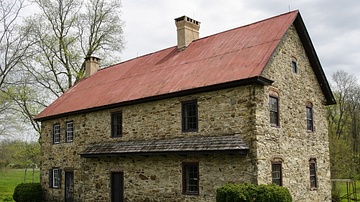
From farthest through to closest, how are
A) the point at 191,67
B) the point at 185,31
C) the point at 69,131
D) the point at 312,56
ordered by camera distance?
the point at 69,131 → the point at 185,31 → the point at 312,56 → the point at 191,67

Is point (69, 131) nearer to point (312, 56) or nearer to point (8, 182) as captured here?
point (312, 56)

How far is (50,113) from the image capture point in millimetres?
23016

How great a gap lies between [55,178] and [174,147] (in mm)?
10713

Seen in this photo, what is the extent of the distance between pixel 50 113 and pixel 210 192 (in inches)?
508

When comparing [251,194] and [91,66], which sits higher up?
[91,66]

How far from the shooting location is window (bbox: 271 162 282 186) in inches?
548

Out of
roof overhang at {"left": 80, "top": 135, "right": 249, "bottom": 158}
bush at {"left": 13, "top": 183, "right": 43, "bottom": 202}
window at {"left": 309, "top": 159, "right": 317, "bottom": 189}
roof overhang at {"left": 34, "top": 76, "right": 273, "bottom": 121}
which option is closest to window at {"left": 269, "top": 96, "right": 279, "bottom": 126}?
roof overhang at {"left": 34, "top": 76, "right": 273, "bottom": 121}

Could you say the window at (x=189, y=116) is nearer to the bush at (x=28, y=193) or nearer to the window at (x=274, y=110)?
the window at (x=274, y=110)

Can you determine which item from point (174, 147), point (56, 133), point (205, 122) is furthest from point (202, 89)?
point (56, 133)

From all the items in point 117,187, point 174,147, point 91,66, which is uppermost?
point 91,66

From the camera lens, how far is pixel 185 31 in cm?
2027

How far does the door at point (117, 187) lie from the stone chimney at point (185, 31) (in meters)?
7.25

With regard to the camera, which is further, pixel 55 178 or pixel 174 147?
pixel 55 178

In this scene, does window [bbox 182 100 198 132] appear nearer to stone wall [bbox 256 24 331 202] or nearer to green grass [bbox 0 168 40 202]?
stone wall [bbox 256 24 331 202]
